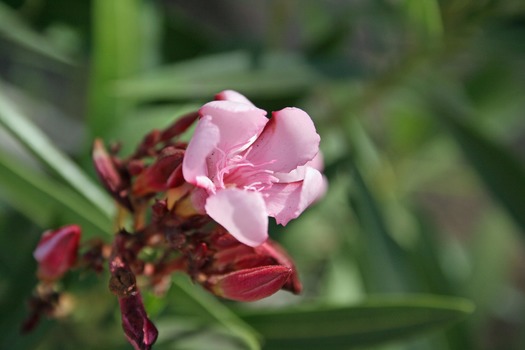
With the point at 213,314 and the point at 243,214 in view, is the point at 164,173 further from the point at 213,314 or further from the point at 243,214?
the point at 213,314

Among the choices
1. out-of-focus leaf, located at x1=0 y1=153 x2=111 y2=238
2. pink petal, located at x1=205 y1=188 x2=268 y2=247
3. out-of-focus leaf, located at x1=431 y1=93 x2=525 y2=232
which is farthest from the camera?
out-of-focus leaf, located at x1=431 y1=93 x2=525 y2=232

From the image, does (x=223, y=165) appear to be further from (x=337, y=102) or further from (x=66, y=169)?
(x=337, y=102)

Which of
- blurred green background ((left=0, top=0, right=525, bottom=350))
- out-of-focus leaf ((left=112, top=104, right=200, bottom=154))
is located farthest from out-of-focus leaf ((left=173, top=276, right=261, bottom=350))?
out-of-focus leaf ((left=112, top=104, right=200, bottom=154))

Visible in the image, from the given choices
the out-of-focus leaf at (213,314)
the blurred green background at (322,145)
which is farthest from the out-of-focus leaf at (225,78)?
the out-of-focus leaf at (213,314)

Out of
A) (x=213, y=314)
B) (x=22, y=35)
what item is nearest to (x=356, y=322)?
(x=213, y=314)

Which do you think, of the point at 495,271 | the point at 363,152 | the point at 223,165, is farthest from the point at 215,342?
the point at 495,271

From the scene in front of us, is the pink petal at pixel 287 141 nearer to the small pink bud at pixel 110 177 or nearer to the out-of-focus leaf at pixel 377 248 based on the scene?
the small pink bud at pixel 110 177

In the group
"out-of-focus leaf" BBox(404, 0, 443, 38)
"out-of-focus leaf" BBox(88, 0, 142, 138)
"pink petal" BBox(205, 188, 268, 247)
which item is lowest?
"out-of-focus leaf" BBox(404, 0, 443, 38)

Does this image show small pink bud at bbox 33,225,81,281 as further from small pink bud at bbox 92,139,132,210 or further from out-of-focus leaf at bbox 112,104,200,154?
out-of-focus leaf at bbox 112,104,200,154
